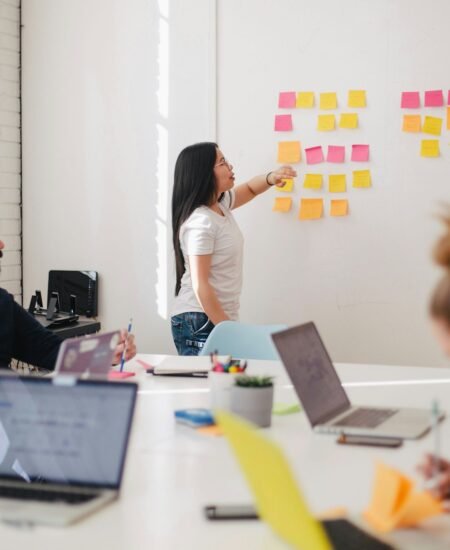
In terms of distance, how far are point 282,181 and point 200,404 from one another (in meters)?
1.91

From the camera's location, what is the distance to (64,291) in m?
4.44

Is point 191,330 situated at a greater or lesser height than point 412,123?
lesser

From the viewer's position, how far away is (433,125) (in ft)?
12.3

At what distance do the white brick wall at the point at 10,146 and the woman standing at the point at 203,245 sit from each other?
1.18 meters

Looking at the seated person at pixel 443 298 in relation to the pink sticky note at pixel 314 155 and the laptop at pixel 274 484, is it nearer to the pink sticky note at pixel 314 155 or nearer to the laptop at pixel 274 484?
the laptop at pixel 274 484

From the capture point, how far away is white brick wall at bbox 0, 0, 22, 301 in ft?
14.3

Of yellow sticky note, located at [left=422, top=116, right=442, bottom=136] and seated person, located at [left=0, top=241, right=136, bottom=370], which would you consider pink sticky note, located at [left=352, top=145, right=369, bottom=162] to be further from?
seated person, located at [left=0, top=241, right=136, bottom=370]

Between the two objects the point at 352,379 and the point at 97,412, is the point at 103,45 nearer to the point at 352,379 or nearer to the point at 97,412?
the point at 352,379

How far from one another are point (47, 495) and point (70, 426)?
12cm

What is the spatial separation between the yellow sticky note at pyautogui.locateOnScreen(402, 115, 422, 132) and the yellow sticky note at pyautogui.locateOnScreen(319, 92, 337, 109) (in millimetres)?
332

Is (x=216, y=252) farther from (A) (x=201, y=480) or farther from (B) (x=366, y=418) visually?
(A) (x=201, y=480)

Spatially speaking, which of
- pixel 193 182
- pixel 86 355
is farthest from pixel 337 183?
pixel 86 355

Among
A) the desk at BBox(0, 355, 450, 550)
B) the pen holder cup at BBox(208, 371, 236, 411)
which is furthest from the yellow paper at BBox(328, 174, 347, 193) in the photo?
the pen holder cup at BBox(208, 371, 236, 411)

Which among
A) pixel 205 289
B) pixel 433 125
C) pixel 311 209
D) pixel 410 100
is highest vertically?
pixel 410 100
